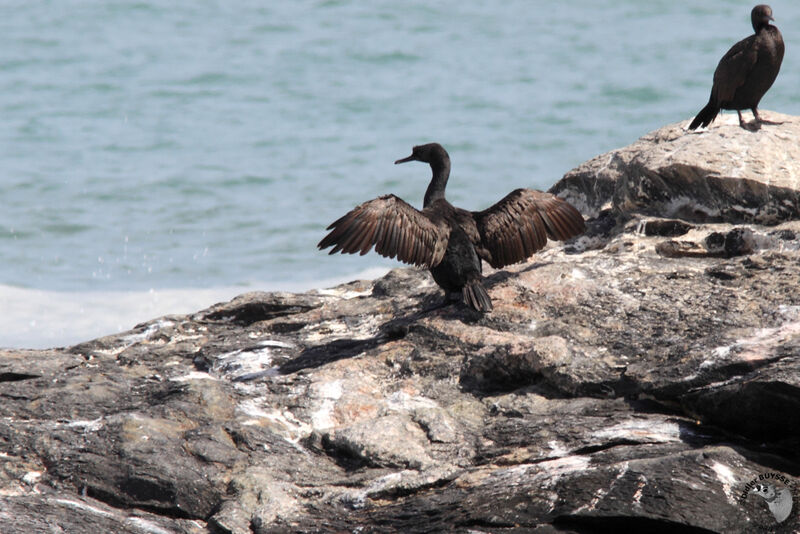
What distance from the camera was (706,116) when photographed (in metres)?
7.25

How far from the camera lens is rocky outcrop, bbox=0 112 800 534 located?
3.83 meters

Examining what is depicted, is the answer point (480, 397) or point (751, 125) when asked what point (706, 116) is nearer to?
point (751, 125)

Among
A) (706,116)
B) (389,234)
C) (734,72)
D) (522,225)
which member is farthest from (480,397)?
(734,72)

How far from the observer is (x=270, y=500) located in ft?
13.4

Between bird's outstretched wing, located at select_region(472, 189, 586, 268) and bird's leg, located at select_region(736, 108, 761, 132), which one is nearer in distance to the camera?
bird's outstretched wing, located at select_region(472, 189, 586, 268)

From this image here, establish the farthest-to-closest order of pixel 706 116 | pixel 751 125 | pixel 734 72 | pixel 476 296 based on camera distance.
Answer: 1. pixel 734 72
2. pixel 706 116
3. pixel 751 125
4. pixel 476 296

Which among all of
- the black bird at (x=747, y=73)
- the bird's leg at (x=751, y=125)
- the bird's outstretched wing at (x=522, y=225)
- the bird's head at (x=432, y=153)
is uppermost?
the black bird at (x=747, y=73)

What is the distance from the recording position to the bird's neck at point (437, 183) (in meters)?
6.81

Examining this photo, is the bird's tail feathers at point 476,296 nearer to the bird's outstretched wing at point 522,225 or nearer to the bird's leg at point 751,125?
the bird's outstretched wing at point 522,225

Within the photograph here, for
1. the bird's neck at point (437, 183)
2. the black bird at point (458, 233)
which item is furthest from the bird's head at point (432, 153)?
the black bird at point (458, 233)

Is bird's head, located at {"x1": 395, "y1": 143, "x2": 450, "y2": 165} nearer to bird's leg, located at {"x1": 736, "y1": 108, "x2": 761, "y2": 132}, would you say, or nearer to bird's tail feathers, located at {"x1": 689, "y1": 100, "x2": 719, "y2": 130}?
bird's tail feathers, located at {"x1": 689, "y1": 100, "x2": 719, "y2": 130}

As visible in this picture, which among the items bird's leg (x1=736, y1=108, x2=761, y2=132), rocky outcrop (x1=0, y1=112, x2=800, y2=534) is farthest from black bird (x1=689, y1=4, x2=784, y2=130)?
rocky outcrop (x1=0, y1=112, x2=800, y2=534)

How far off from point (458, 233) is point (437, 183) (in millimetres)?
976

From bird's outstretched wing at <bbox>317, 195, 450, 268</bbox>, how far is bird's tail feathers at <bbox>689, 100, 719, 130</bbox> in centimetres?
242
